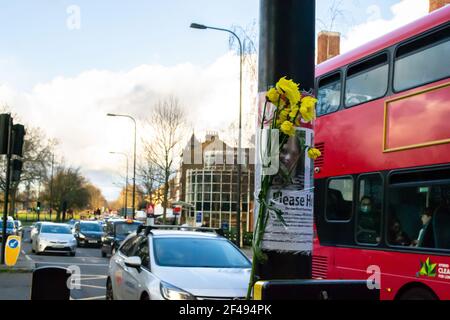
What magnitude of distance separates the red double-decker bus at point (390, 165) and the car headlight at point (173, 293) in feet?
9.48

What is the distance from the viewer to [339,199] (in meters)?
9.36

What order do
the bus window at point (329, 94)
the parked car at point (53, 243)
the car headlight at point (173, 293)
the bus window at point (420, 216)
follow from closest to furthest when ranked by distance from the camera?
the car headlight at point (173, 293) → the bus window at point (420, 216) → the bus window at point (329, 94) → the parked car at point (53, 243)

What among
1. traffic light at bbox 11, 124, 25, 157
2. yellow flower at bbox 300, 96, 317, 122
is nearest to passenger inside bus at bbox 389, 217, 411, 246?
yellow flower at bbox 300, 96, 317, 122

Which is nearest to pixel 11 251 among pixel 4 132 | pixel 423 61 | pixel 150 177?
pixel 4 132

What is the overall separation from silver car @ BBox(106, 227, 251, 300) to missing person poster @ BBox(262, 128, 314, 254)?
3410 mm

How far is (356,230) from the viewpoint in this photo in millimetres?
8789

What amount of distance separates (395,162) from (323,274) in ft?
8.33

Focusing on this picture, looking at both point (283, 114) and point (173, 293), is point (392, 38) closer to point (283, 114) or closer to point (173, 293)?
point (173, 293)

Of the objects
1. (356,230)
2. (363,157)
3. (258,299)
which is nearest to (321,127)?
(363,157)

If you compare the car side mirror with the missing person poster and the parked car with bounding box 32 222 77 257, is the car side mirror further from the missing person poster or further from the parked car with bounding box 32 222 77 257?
the parked car with bounding box 32 222 77 257

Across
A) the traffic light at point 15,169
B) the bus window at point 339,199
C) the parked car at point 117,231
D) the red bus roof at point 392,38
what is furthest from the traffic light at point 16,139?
the parked car at point 117,231

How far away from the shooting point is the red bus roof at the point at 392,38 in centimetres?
757

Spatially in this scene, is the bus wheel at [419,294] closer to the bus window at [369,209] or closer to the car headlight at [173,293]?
the bus window at [369,209]
